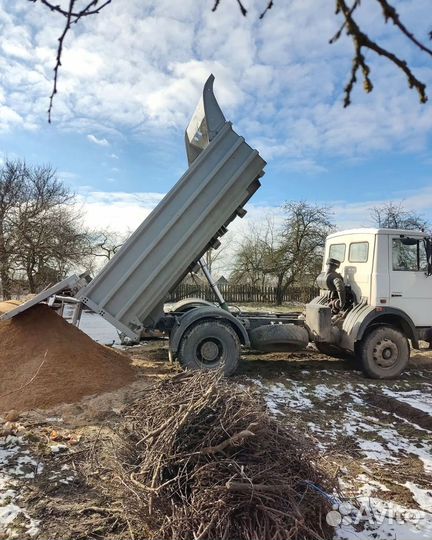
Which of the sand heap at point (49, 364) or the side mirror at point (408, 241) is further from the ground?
the side mirror at point (408, 241)

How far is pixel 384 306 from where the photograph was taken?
729 centimetres

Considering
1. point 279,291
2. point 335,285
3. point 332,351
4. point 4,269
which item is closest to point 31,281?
point 4,269

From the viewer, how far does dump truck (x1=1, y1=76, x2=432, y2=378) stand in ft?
21.4

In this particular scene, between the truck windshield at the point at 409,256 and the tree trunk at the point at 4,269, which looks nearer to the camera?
the truck windshield at the point at 409,256

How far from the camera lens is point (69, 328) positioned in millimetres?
7012

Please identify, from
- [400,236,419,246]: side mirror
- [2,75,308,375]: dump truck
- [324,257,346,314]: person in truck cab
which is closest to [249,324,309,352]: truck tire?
[2,75,308,375]: dump truck

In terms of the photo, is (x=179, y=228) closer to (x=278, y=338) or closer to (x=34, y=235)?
(x=278, y=338)

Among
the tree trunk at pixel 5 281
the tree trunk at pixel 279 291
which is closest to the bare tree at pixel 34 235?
the tree trunk at pixel 5 281

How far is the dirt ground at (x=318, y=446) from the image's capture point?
3082 millimetres

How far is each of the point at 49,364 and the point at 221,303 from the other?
309cm

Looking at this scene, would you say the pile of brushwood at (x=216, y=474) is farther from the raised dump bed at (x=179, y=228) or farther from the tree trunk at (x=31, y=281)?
the tree trunk at (x=31, y=281)

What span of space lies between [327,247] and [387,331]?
2124mm

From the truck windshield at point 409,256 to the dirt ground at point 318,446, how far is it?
190 centimetres

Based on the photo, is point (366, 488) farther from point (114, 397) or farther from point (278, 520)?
point (114, 397)
